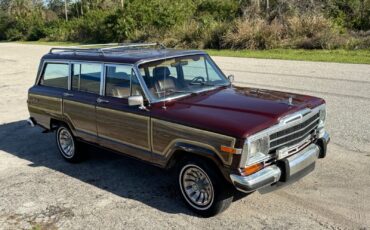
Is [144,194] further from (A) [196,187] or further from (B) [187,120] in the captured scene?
(B) [187,120]

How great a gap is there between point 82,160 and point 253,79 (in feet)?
26.8

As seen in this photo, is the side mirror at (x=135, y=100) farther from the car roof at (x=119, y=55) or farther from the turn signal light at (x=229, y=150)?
the turn signal light at (x=229, y=150)

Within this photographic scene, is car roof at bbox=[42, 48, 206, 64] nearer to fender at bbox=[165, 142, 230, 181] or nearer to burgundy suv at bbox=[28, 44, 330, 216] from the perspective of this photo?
burgundy suv at bbox=[28, 44, 330, 216]

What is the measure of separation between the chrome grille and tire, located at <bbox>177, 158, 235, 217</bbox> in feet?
2.21

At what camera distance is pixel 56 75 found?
7156 millimetres

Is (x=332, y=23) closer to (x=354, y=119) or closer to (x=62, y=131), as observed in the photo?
(x=354, y=119)

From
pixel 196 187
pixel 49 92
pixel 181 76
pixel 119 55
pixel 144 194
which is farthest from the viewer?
pixel 49 92

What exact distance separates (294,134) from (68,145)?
3.89 meters

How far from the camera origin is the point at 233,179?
14.4 ft

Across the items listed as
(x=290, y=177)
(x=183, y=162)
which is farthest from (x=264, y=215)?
(x=183, y=162)

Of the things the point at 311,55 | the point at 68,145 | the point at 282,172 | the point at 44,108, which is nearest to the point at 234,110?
the point at 282,172

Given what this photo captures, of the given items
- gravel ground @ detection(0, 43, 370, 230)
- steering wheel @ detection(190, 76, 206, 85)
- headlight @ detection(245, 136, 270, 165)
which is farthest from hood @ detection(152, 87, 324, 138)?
gravel ground @ detection(0, 43, 370, 230)

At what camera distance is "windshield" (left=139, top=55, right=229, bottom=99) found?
5.54 m

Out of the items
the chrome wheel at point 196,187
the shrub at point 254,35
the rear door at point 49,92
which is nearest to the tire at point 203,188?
the chrome wheel at point 196,187
